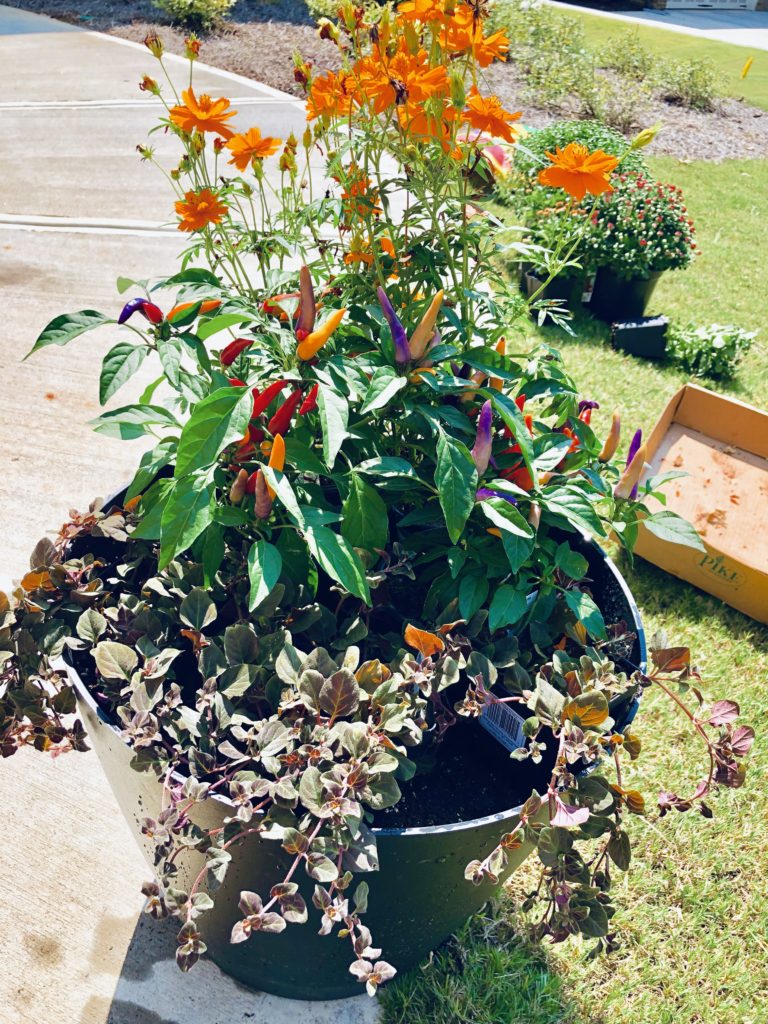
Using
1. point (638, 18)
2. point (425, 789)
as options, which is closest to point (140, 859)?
point (425, 789)

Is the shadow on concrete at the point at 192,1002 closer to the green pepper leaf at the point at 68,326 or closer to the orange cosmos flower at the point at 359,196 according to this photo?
the green pepper leaf at the point at 68,326

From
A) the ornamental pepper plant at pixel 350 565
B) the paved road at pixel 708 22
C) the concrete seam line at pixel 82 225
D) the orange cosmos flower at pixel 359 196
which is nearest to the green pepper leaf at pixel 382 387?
the ornamental pepper plant at pixel 350 565

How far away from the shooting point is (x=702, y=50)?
13.3 meters

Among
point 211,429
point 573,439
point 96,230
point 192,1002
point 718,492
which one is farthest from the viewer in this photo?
point 96,230

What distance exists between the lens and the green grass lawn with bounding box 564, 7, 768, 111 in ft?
36.3

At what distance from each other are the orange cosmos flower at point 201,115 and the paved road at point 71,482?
1.45 meters

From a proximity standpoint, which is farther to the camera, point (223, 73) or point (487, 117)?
point (223, 73)

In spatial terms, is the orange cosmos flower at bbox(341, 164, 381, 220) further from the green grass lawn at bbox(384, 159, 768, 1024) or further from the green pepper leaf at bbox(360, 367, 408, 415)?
the green grass lawn at bbox(384, 159, 768, 1024)

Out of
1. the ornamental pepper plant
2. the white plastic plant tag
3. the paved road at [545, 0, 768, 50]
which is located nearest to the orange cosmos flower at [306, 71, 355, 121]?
the ornamental pepper plant

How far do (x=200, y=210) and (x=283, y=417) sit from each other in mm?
430

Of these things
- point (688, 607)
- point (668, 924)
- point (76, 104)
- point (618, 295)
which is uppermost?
point (76, 104)

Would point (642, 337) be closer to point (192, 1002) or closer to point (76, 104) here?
Answer: point (192, 1002)

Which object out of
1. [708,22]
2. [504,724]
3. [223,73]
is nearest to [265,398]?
[504,724]

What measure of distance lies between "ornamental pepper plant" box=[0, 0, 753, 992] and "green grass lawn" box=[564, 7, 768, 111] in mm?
11072
